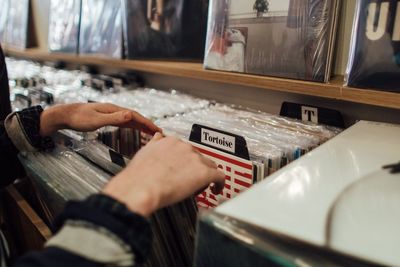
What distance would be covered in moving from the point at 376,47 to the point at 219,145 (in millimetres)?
349

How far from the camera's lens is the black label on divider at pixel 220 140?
64cm

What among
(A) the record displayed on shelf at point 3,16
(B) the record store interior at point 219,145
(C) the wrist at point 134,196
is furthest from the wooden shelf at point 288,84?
(A) the record displayed on shelf at point 3,16

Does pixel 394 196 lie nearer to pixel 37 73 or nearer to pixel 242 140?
pixel 242 140

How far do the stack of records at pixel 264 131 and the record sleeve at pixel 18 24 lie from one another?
1.82 metres

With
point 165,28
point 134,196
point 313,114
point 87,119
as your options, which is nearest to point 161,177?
point 134,196

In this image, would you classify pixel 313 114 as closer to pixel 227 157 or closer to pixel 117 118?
pixel 227 157

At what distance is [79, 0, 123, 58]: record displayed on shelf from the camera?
1298 millimetres

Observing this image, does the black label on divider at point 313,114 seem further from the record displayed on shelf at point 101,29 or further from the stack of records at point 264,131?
the record displayed on shelf at point 101,29

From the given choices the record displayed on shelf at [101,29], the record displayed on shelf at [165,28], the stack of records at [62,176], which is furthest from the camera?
the record displayed on shelf at [101,29]

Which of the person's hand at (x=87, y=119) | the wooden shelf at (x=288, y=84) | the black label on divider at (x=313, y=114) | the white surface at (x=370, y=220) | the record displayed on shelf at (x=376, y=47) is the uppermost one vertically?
the record displayed on shelf at (x=376, y=47)

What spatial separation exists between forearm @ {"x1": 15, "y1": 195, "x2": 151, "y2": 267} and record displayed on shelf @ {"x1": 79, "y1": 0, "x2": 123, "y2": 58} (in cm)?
101

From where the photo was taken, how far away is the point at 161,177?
1.42ft

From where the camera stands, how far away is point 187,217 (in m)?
0.59

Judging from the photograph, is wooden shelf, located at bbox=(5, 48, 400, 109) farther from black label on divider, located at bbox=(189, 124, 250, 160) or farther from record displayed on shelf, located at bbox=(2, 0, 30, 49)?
record displayed on shelf, located at bbox=(2, 0, 30, 49)
